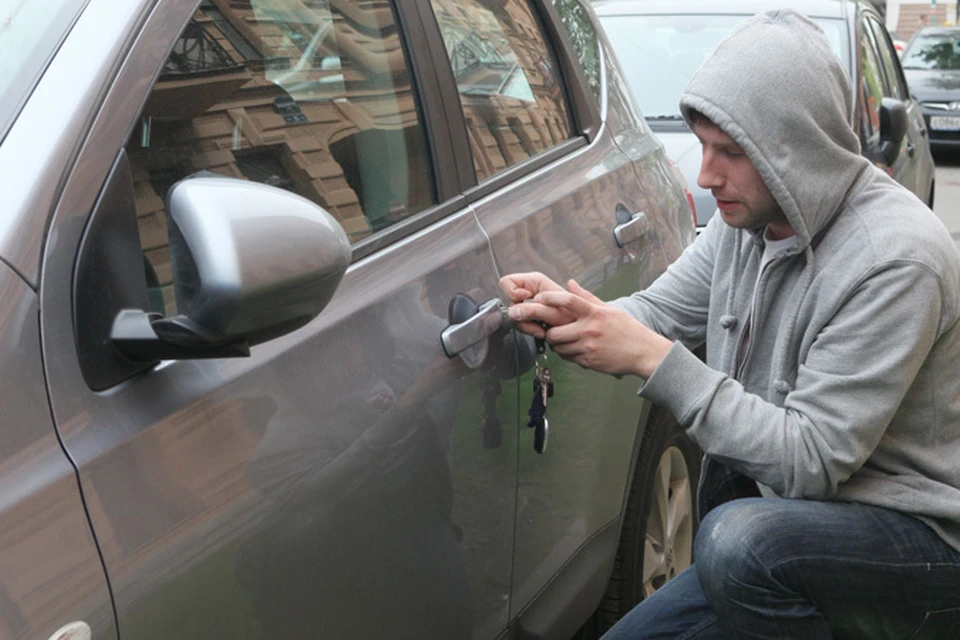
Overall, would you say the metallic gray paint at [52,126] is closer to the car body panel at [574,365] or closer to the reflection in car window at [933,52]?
the car body panel at [574,365]

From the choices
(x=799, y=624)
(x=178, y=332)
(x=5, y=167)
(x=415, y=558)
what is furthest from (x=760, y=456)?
(x=5, y=167)

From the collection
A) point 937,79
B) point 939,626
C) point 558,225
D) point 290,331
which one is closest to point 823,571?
point 939,626

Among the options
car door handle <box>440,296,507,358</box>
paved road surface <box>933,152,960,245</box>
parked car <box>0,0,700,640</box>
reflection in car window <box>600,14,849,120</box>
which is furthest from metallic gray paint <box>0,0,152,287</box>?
paved road surface <box>933,152,960,245</box>

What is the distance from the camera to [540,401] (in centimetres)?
242

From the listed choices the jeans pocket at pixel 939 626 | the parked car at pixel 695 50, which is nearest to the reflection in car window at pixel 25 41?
the jeans pocket at pixel 939 626

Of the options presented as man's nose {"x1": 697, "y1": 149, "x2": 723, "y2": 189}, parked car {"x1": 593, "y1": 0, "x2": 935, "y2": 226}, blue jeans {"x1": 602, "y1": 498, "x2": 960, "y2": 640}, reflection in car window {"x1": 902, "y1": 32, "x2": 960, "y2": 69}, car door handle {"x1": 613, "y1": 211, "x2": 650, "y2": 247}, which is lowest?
reflection in car window {"x1": 902, "y1": 32, "x2": 960, "y2": 69}

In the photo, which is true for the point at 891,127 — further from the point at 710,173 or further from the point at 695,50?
the point at 710,173

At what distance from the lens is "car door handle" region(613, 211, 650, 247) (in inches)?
118

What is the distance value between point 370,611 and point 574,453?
878 millimetres

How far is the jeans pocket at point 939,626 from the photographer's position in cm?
224

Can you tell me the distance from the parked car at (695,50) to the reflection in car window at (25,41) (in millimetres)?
4848

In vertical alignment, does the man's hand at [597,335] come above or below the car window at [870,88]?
above

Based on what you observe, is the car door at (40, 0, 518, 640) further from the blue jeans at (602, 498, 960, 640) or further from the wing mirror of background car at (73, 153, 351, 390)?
the blue jeans at (602, 498, 960, 640)

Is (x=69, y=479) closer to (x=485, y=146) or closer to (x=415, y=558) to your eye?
(x=415, y=558)
